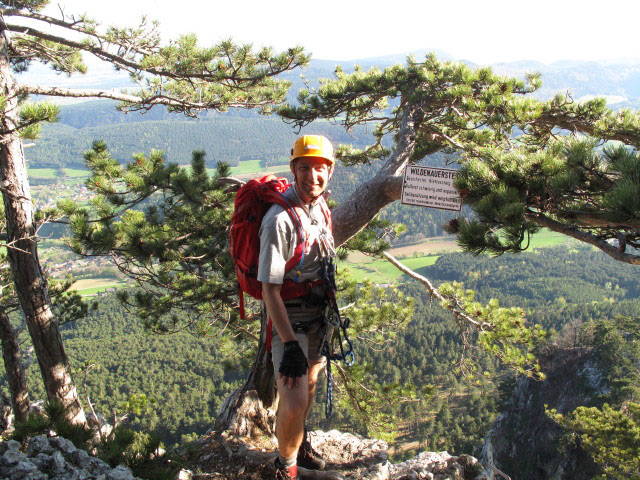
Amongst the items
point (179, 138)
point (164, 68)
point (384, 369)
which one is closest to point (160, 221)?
point (164, 68)

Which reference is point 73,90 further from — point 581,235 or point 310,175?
point 581,235

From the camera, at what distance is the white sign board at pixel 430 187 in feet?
11.0

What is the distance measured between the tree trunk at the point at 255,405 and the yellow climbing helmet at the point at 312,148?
5.74 ft

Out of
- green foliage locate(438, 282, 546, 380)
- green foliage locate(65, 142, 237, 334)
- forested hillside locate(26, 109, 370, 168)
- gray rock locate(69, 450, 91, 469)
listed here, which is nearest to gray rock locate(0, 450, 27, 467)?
gray rock locate(69, 450, 91, 469)

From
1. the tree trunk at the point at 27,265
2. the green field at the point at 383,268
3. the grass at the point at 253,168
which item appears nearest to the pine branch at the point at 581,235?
the tree trunk at the point at 27,265

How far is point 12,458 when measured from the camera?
194 cm

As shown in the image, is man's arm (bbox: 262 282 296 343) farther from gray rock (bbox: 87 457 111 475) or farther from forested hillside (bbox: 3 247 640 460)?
forested hillside (bbox: 3 247 640 460)

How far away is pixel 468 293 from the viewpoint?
18.0 feet

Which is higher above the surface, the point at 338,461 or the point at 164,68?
the point at 164,68

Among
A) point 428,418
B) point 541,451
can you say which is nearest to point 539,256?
point 428,418

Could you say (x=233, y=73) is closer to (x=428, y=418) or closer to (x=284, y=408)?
(x=284, y=408)

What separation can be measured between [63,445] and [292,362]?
119cm

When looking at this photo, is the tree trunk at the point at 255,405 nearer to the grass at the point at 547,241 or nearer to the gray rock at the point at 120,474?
the gray rock at the point at 120,474

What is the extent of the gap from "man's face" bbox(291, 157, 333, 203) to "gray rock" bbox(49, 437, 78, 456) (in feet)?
5.68
